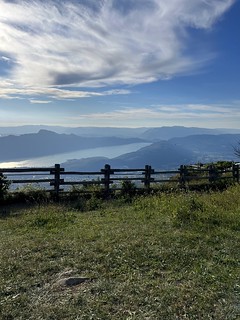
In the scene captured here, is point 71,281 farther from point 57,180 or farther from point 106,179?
point 106,179

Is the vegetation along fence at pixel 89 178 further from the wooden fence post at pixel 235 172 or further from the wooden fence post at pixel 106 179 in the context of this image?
the wooden fence post at pixel 235 172

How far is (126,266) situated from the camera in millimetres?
5352

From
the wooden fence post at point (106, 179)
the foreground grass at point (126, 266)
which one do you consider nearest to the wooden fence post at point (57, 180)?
the wooden fence post at point (106, 179)

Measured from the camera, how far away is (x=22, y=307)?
407 cm

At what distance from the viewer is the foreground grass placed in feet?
13.1

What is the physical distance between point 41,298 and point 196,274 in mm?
2343

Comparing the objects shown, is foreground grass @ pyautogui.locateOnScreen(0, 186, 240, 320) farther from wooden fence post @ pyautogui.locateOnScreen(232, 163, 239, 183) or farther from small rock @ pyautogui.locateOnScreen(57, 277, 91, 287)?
wooden fence post @ pyautogui.locateOnScreen(232, 163, 239, 183)

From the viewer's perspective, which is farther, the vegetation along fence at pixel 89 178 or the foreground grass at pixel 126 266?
the vegetation along fence at pixel 89 178

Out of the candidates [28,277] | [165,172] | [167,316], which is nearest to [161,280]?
[167,316]

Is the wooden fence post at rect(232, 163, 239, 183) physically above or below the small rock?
above

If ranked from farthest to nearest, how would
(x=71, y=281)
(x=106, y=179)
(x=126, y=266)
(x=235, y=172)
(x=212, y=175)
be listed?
1. (x=235, y=172)
2. (x=212, y=175)
3. (x=106, y=179)
4. (x=126, y=266)
5. (x=71, y=281)

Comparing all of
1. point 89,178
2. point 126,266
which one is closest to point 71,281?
point 126,266

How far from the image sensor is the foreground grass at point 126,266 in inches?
157

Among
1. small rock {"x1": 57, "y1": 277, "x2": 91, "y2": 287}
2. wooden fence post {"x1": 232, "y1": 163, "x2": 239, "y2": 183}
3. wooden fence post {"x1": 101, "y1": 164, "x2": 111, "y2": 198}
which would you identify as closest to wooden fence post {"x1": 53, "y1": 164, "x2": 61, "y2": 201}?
wooden fence post {"x1": 101, "y1": 164, "x2": 111, "y2": 198}
